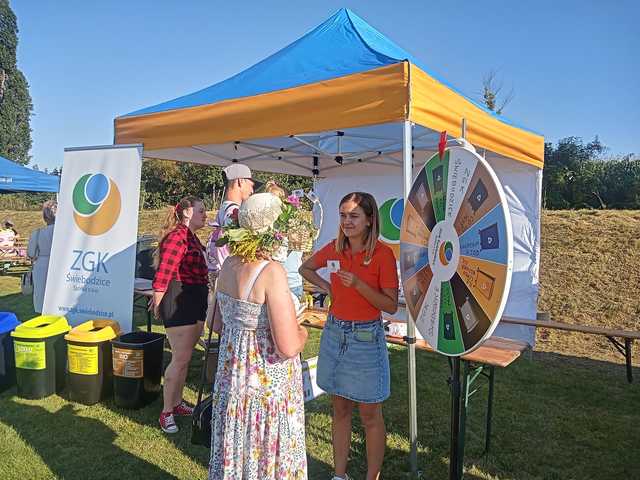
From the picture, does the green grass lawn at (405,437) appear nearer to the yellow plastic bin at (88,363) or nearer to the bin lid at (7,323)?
the yellow plastic bin at (88,363)

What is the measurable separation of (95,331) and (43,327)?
44cm

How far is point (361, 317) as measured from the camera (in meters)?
2.17

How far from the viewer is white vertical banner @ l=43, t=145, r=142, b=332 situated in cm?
378

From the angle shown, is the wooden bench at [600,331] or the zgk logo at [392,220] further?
the zgk logo at [392,220]

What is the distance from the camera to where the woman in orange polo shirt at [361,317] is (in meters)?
2.14

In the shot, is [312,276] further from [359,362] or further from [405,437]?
[405,437]

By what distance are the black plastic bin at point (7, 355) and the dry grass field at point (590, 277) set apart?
5405 millimetres

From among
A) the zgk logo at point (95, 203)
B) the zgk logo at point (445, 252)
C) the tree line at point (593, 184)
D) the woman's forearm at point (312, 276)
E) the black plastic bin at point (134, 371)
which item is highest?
the tree line at point (593, 184)

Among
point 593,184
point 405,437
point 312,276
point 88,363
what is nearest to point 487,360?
point 405,437

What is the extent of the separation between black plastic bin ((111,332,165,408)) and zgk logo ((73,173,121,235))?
3.46ft

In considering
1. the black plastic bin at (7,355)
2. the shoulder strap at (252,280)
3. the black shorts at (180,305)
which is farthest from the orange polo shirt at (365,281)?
the black plastic bin at (7,355)

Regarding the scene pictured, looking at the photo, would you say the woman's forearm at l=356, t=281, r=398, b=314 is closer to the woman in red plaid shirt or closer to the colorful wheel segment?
the colorful wheel segment

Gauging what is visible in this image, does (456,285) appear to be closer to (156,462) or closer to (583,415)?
(156,462)

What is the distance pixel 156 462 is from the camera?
2.69m
